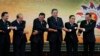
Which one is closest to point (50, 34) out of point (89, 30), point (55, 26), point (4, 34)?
point (55, 26)

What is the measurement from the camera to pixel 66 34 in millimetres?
18234

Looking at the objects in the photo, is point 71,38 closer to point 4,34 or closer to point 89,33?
point 89,33

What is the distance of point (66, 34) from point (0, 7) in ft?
9.26

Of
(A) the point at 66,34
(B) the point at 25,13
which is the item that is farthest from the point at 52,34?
(B) the point at 25,13

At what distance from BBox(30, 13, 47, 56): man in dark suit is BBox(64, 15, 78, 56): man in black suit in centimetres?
88

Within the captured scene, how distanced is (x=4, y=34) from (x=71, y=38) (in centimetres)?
242

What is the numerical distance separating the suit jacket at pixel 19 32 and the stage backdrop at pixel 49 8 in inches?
44.0

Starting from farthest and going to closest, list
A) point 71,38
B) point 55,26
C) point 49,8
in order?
point 49,8 → point 71,38 → point 55,26

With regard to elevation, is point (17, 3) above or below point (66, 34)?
above

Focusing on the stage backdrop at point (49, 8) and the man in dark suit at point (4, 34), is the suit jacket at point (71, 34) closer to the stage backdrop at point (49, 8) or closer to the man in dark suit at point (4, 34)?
the stage backdrop at point (49, 8)

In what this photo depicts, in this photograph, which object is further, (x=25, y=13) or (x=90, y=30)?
(x=25, y=13)

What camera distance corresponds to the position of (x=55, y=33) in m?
17.8

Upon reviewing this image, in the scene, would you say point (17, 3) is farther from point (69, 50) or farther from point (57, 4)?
point (69, 50)

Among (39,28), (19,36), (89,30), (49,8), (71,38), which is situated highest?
(49,8)
